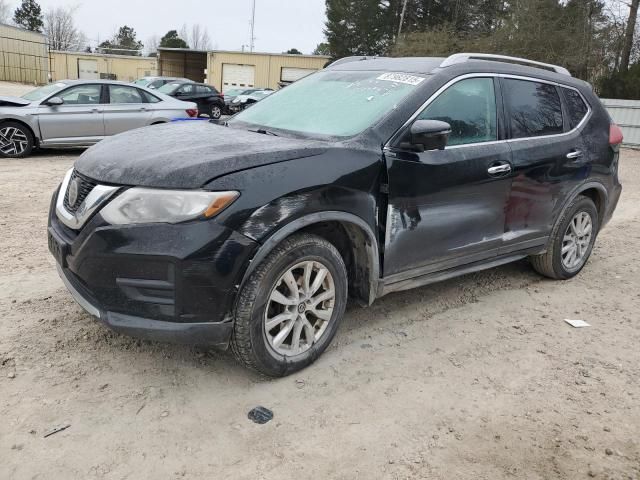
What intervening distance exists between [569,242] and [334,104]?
103 inches

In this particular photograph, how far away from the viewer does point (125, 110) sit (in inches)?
414

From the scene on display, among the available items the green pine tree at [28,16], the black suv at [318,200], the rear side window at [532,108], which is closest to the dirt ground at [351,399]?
the black suv at [318,200]

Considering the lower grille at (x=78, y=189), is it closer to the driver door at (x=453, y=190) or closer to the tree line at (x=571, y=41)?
the driver door at (x=453, y=190)

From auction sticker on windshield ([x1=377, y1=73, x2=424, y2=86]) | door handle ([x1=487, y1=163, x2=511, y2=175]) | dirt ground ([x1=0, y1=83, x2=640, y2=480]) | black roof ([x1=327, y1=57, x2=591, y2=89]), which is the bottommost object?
dirt ground ([x1=0, y1=83, x2=640, y2=480])

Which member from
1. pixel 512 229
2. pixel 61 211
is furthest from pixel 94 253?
pixel 512 229

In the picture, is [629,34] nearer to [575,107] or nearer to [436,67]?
[575,107]

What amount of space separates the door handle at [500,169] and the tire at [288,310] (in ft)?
4.53

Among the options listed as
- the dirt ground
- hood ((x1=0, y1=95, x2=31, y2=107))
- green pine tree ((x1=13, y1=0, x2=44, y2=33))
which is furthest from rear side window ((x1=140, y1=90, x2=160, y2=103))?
green pine tree ((x1=13, y1=0, x2=44, y2=33))

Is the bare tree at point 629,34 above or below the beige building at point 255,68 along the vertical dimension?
above

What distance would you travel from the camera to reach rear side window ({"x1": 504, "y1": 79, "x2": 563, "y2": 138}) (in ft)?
13.5

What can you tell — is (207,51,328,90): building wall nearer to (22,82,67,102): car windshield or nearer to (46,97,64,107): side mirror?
(22,82,67,102): car windshield

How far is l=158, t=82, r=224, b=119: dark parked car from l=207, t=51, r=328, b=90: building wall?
71.8 feet

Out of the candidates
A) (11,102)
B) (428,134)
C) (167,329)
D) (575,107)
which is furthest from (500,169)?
(11,102)

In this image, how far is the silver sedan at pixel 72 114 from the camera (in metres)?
9.58
